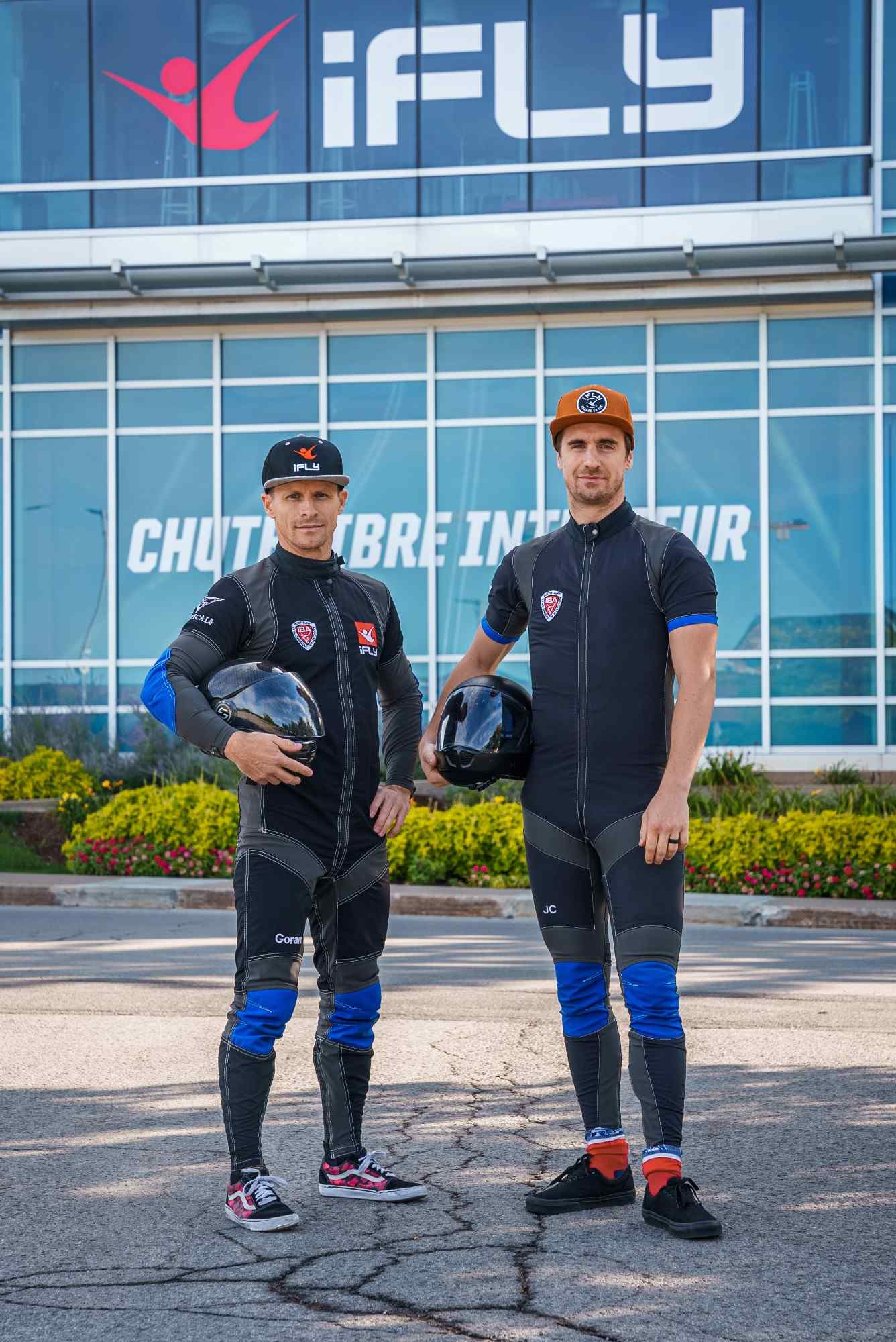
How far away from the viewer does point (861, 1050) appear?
6992 mm

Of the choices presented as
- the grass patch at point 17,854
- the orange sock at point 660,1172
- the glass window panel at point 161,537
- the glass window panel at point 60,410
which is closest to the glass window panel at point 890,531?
the glass window panel at point 161,537

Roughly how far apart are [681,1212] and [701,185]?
16.7 m

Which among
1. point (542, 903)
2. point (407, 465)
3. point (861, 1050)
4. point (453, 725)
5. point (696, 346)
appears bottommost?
point (861, 1050)

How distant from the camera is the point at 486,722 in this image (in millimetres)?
4980

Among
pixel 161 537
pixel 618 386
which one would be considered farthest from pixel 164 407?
pixel 618 386

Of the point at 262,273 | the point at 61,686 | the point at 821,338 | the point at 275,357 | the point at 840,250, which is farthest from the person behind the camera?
the point at 275,357

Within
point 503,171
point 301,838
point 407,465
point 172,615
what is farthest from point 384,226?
point 301,838

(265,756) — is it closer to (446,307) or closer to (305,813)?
(305,813)

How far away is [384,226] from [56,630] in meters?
6.54

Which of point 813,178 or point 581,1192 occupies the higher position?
point 813,178

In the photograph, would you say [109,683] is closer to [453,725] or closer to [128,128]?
[128,128]

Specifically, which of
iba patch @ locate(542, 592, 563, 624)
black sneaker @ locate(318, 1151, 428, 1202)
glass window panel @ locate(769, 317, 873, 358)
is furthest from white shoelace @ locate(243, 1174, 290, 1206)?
glass window panel @ locate(769, 317, 873, 358)

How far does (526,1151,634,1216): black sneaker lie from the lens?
457cm

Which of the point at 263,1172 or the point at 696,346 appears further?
the point at 696,346
